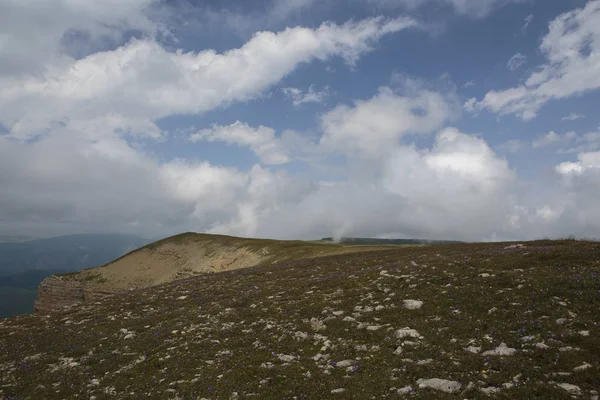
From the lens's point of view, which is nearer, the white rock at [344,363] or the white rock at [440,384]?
the white rock at [440,384]

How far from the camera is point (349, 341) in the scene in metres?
14.2

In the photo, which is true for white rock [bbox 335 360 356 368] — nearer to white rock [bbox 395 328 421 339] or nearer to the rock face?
white rock [bbox 395 328 421 339]

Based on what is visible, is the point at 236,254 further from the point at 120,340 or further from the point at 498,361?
the point at 498,361

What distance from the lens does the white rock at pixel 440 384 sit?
9.55 metres

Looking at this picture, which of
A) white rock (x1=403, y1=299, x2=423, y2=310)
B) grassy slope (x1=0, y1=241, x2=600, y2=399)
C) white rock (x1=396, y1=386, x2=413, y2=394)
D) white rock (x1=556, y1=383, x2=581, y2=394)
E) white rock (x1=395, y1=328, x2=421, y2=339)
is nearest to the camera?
white rock (x1=556, y1=383, x2=581, y2=394)

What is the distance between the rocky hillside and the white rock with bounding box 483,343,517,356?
56.8 m

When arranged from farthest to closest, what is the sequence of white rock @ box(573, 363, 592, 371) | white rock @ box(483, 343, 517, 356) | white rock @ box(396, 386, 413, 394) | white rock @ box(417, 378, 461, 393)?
white rock @ box(483, 343, 517, 356), white rock @ box(396, 386, 413, 394), white rock @ box(417, 378, 461, 393), white rock @ box(573, 363, 592, 371)

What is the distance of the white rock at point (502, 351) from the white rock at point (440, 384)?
222cm

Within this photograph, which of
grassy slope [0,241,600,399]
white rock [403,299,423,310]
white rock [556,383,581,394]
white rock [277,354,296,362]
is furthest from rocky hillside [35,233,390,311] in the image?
white rock [556,383,581,394]

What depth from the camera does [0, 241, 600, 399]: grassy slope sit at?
1047cm

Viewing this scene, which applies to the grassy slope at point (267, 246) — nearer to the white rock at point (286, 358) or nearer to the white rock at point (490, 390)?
the white rock at point (286, 358)

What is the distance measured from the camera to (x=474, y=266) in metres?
22.5

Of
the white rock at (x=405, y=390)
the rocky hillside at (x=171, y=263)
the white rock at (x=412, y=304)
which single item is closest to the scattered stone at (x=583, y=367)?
the white rock at (x=405, y=390)

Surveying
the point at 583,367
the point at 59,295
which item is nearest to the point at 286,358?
the point at 583,367
